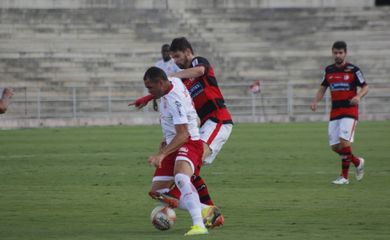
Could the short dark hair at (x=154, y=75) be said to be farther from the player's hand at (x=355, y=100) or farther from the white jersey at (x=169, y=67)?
the white jersey at (x=169, y=67)

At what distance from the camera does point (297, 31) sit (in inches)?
1933

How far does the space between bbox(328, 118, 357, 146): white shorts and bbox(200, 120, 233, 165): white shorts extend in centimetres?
547

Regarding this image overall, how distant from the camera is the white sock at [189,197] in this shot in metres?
11.5

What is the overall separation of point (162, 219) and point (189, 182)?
0.60 metres

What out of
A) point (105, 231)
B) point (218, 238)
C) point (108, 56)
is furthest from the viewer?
point (108, 56)

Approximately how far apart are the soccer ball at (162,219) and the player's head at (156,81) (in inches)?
54.0

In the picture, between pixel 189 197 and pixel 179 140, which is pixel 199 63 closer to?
pixel 179 140

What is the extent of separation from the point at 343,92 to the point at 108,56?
2837 centimetres

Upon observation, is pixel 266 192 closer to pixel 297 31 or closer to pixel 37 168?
pixel 37 168

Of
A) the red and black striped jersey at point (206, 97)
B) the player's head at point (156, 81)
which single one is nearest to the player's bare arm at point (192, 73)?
the red and black striped jersey at point (206, 97)

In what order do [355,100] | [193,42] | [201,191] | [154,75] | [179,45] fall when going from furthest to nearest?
[193,42] → [355,100] → [179,45] → [201,191] → [154,75]

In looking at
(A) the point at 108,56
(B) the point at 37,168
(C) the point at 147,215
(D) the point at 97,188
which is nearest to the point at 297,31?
(A) the point at 108,56

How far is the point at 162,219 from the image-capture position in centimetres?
1201

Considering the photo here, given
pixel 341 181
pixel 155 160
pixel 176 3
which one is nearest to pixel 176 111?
pixel 155 160
